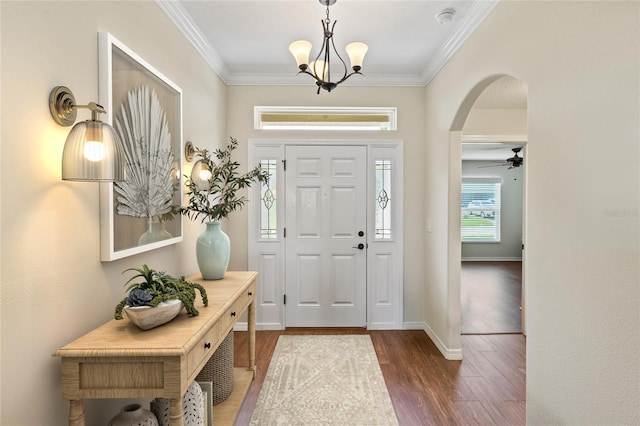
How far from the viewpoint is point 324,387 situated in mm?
2701

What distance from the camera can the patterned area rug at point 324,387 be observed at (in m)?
2.34

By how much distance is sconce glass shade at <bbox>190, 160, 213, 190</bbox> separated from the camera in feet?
8.69

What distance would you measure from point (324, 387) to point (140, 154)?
205cm

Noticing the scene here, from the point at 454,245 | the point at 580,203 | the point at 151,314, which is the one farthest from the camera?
the point at 454,245

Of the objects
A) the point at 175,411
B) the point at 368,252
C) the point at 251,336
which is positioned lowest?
the point at 251,336

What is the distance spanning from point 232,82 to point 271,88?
426 millimetres

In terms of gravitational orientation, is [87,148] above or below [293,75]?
below

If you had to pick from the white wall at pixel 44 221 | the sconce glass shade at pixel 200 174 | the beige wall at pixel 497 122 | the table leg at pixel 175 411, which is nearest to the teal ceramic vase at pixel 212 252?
the sconce glass shade at pixel 200 174

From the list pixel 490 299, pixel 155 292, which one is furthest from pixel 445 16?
pixel 490 299

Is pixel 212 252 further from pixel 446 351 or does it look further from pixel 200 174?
pixel 446 351

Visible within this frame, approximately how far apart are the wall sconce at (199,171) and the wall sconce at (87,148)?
1.20 meters

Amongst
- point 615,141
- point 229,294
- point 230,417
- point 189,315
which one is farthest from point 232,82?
point 615,141

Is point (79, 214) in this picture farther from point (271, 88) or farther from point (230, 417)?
point (271, 88)

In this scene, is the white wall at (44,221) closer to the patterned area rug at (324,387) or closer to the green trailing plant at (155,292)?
the green trailing plant at (155,292)
